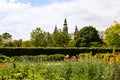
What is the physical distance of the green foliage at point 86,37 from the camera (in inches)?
3140

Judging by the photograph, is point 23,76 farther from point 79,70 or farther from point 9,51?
point 9,51

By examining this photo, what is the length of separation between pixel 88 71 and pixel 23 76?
172 inches

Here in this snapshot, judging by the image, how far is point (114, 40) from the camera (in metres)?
64.9

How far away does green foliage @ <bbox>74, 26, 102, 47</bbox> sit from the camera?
262ft

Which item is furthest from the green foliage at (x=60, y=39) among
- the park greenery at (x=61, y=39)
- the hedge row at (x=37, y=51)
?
the hedge row at (x=37, y=51)

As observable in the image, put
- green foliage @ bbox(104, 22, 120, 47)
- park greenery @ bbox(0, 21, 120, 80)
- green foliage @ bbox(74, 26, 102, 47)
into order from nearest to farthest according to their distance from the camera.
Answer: park greenery @ bbox(0, 21, 120, 80) → green foliage @ bbox(104, 22, 120, 47) → green foliage @ bbox(74, 26, 102, 47)

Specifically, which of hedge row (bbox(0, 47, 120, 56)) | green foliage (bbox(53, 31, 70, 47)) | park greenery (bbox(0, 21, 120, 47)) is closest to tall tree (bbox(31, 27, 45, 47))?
park greenery (bbox(0, 21, 120, 47))

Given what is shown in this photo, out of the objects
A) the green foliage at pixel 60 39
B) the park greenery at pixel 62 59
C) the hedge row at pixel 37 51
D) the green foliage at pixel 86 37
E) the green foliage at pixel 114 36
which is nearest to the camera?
the park greenery at pixel 62 59

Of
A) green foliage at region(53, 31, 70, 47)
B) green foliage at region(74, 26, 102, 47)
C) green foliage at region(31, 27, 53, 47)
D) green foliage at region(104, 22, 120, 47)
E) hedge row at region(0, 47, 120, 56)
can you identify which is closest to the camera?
hedge row at region(0, 47, 120, 56)

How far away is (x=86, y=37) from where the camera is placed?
80000 mm

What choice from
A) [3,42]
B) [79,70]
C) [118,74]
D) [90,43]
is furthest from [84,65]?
[90,43]

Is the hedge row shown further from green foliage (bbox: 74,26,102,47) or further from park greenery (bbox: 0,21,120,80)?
green foliage (bbox: 74,26,102,47)

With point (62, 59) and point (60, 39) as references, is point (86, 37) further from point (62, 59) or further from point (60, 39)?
point (62, 59)

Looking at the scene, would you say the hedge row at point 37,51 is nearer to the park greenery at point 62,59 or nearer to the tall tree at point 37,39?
the park greenery at point 62,59
